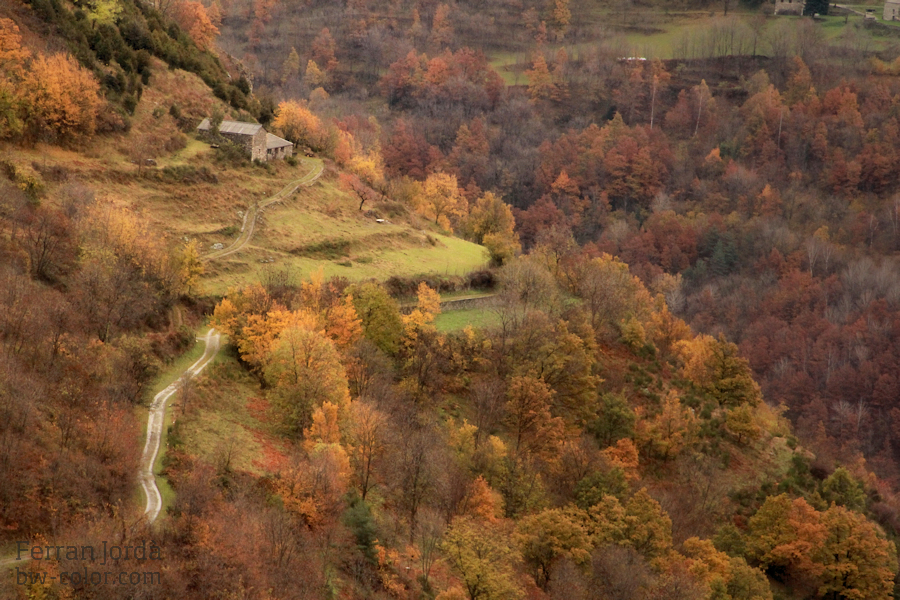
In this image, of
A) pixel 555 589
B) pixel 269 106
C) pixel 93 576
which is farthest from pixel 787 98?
pixel 93 576

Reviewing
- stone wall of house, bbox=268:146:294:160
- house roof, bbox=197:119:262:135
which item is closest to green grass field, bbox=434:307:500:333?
stone wall of house, bbox=268:146:294:160

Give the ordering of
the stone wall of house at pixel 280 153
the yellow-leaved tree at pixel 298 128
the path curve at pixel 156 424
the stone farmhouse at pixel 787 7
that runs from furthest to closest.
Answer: the stone farmhouse at pixel 787 7
the yellow-leaved tree at pixel 298 128
the stone wall of house at pixel 280 153
the path curve at pixel 156 424

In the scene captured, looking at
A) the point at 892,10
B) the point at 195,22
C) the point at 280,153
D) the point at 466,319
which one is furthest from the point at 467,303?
the point at 892,10

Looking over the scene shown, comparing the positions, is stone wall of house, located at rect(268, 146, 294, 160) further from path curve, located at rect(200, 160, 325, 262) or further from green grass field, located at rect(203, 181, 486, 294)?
green grass field, located at rect(203, 181, 486, 294)

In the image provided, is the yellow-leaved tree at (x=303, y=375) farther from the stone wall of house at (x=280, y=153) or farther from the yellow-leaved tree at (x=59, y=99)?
the stone wall of house at (x=280, y=153)

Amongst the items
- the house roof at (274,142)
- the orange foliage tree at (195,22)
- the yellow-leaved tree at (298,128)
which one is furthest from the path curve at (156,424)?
the orange foliage tree at (195,22)
